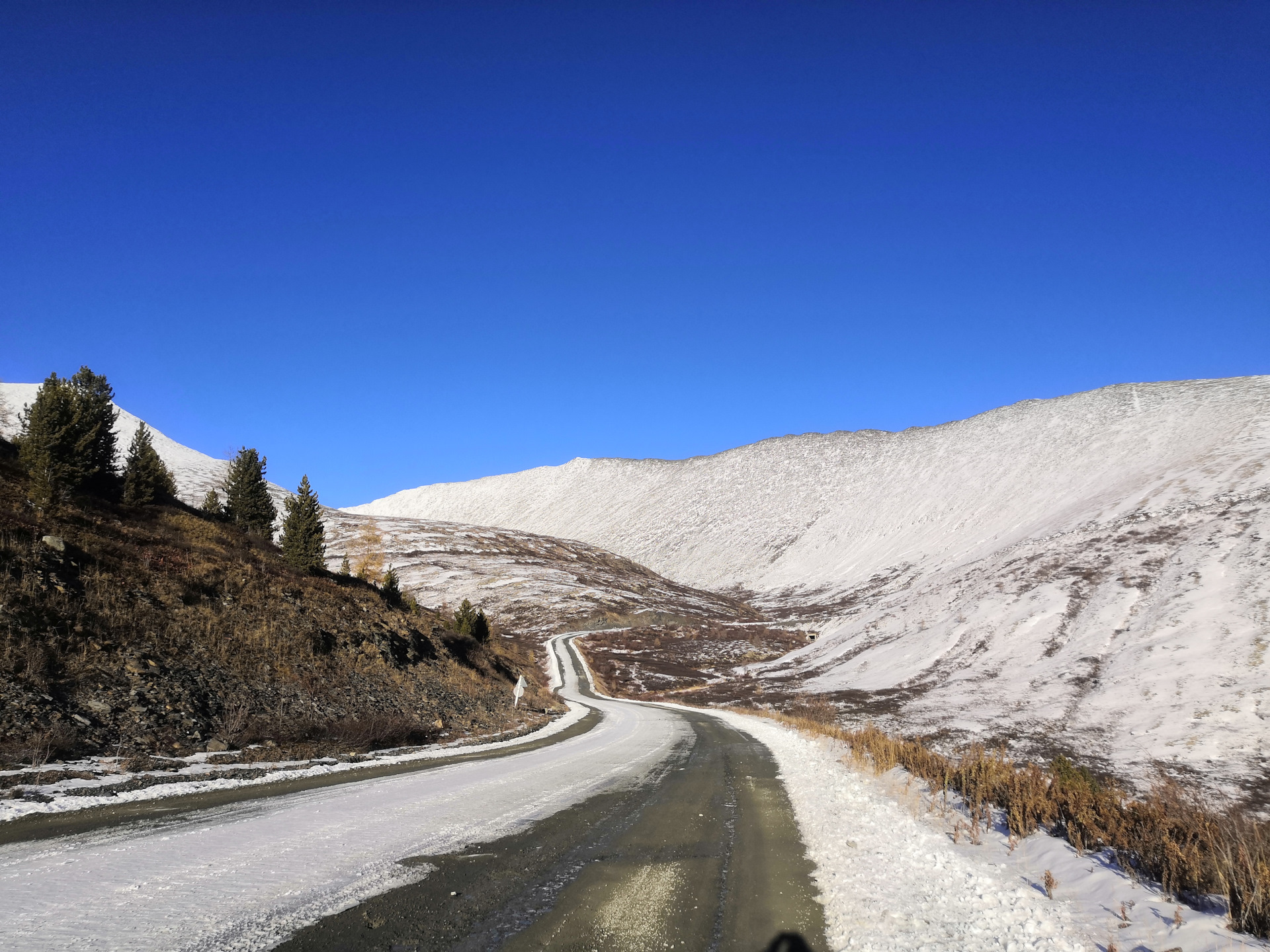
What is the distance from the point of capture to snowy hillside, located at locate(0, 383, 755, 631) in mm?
92188

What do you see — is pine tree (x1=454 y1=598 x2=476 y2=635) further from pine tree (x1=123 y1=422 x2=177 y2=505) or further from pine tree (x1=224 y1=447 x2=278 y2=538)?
pine tree (x1=123 y1=422 x2=177 y2=505)

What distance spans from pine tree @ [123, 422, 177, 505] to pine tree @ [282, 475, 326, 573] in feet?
17.9

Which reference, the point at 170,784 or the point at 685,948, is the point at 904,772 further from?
the point at 170,784

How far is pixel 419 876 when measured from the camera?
5.92 m

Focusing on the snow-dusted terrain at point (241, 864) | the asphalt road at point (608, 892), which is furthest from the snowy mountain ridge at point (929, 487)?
the snow-dusted terrain at point (241, 864)

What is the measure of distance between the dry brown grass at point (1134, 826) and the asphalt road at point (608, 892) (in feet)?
11.2

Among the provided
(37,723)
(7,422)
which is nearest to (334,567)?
(7,422)

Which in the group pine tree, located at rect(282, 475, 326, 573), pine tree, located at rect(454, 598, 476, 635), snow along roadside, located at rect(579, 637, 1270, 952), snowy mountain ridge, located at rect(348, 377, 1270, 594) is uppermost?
snowy mountain ridge, located at rect(348, 377, 1270, 594)

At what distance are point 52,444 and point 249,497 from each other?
19319 millimetres

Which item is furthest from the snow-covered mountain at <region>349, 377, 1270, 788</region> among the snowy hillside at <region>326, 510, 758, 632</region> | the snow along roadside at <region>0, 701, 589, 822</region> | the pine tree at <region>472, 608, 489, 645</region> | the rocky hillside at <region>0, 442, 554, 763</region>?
the pine tree at <region>472, 608, 489, 645</region>

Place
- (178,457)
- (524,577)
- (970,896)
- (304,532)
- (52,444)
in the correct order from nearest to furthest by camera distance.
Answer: (970,896) → (52,444) → (304,532) → (524,577) → (178,457)

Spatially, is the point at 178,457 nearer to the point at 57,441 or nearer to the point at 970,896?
the point at 57,441

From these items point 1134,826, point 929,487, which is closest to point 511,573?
point 929,487

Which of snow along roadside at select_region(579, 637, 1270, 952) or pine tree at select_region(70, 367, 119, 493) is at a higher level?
pine tree at select_region(70, 367, 119, 493)
